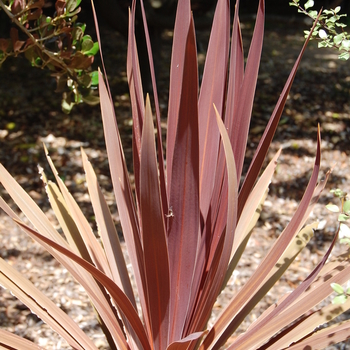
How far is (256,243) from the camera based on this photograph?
2.74m

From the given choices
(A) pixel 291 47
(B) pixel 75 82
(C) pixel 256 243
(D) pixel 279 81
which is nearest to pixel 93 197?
(B) pixel 75 82

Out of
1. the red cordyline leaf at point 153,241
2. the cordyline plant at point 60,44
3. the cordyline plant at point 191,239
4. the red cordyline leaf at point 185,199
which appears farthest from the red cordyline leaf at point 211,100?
the cordyline plant at point 60,44

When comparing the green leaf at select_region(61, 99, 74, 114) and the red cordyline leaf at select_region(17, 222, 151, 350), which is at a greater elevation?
the green leaf at select_region(61, 99, 74, 114)

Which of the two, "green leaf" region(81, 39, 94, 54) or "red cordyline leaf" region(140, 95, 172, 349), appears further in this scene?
"green leaf" region(81, 39, 94, 54)

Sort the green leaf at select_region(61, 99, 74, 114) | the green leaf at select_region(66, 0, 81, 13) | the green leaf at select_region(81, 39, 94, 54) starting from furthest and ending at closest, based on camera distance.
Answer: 1. the green leaf at select_region(61, 99, 74, 114)
2. the green leaf at select_region(81, 39, 94, 54)
3. the green leaf at select_region(66, 0, 81, 13)

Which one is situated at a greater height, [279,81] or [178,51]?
[279,81]

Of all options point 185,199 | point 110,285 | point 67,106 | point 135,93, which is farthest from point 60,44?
point 110,285

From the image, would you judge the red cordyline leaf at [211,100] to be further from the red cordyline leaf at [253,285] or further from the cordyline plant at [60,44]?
the cordyline plant at [60,44]

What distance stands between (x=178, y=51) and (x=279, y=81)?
3.76 meters

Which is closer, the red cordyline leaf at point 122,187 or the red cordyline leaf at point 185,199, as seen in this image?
the red cordyline leaf at point 185,199

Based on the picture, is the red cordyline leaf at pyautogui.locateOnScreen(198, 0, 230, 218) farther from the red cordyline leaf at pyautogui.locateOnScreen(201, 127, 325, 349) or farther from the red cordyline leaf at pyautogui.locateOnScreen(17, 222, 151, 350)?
the red cordyline leaf at pyautogui.locateOnScreen(17, 222, 151, 350)

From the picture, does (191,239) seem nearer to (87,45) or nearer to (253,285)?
(253,285)

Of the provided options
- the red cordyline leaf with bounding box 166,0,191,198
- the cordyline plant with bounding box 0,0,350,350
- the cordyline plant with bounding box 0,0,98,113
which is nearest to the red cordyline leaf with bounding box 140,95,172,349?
the cordyline plant with bounding box 0,0,350,350

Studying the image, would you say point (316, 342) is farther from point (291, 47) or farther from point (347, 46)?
point (291, 47)
